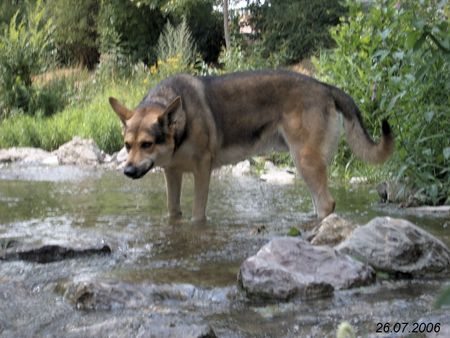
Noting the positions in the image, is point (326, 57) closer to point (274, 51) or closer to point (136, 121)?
point (136, 121)

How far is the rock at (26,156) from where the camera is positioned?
12.5m

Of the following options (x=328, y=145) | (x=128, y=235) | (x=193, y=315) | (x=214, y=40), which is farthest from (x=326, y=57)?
(x=214, y=40)

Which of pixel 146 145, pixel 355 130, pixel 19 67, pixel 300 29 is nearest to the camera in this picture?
pixel 146 145

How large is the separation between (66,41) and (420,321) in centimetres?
2654

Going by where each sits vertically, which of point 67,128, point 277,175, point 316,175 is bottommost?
point 67,128

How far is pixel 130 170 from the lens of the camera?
593 cm

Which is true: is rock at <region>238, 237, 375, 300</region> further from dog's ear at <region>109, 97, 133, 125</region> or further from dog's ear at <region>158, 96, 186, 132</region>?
dog's ear at <region>109, 97, 133, 125</region>

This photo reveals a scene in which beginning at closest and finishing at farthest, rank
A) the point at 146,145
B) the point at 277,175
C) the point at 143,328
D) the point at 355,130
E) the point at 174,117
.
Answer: the point at 143,328 → the point at 146,145 → the point at 174,117 → the point at 355,130 → the point at 277,175

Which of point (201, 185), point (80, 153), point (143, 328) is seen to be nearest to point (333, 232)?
point (201, 185)

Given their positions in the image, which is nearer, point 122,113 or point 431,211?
point 431,211

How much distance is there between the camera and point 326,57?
1023 centimetres

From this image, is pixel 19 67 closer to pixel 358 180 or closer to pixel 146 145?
pixel 358 180

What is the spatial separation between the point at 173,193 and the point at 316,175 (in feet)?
4.35

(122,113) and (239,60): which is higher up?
(122,113)
